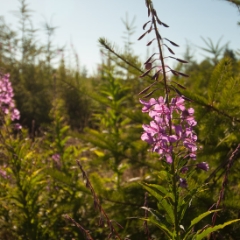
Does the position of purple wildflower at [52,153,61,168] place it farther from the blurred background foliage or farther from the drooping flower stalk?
the drooping flower stalk

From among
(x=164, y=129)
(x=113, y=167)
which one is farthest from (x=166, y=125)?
(x=113, y=167)

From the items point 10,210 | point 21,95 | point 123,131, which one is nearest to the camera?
point 10,210

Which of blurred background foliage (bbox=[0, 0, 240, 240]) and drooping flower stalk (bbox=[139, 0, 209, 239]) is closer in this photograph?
drooping flower stalk (bbox=[139, 0, 209, 239])

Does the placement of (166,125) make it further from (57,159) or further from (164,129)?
(57,159)

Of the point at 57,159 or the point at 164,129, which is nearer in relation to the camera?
the point at 164,129

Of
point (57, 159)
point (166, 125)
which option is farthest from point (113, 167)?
point (166, 125)

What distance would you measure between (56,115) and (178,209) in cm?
251

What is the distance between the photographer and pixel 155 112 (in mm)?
1215

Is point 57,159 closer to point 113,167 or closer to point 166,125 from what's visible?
point 113,167

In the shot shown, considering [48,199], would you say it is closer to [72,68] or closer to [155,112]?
[155,112]

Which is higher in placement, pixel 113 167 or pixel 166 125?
pixel 166 125

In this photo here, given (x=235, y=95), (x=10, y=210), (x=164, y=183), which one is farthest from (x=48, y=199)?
(x=235, y=95)

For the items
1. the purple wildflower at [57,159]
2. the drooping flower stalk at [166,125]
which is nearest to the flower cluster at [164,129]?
the drooping flower stalk at [166,125]

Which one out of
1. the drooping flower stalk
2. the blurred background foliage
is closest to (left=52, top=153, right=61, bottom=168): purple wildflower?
the blurred background foliage
